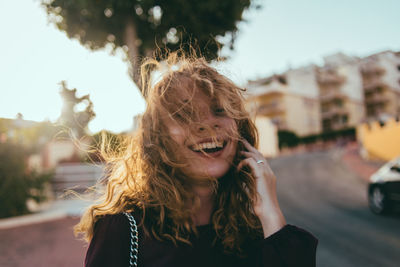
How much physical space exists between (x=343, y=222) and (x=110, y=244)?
7.21 m

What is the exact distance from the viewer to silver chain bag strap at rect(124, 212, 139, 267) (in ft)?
3.93

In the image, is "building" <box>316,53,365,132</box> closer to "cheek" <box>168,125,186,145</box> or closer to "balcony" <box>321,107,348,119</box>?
"balcony" <box>321,107,348,119</box>

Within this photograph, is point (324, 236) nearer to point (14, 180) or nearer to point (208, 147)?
point (208, 147)

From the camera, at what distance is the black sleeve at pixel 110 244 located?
3.88 ft

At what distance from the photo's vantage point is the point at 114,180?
5.27 feet

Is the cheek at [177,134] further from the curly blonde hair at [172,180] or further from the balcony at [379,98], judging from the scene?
the balcony at [379,98]

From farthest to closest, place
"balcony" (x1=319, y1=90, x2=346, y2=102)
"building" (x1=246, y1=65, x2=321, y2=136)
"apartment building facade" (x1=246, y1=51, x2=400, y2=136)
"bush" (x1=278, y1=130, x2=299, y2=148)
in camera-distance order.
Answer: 1. "balcony" (x1=319, y1=90, x2=346, y2=102)
2. "building" (x1=246, y1=65, x2=321, y2=136)
3. "apartment building facade" (x1=246, y1=51, x2=400, y2=136)
4. "bush" (x1=278, y1=130, x2=299, y2=148)

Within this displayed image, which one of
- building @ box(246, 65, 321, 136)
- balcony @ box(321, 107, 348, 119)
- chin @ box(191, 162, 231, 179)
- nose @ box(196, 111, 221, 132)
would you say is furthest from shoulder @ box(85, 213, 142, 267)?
balcony @ box(321, 107, 348, 119)

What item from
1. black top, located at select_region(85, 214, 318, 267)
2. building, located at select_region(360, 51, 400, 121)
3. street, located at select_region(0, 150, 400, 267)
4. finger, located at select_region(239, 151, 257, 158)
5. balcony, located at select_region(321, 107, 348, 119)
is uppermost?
balcony, located at select_region(321, 107, 348, 119)

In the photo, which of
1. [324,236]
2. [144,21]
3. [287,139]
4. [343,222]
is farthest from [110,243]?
[287,139]

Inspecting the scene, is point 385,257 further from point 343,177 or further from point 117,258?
point 343,177

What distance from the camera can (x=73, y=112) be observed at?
162cm

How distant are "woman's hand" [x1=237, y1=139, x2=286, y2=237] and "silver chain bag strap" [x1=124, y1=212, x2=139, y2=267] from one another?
546mm

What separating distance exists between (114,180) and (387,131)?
21.0m
